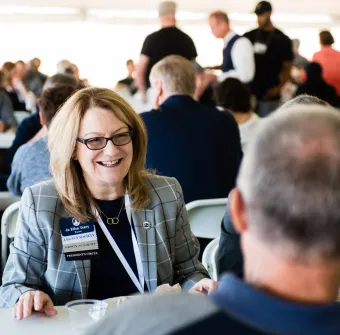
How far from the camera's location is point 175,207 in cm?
222

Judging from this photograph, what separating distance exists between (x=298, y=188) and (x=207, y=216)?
6.97 ft

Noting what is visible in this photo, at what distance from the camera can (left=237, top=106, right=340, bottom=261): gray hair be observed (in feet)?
2.83

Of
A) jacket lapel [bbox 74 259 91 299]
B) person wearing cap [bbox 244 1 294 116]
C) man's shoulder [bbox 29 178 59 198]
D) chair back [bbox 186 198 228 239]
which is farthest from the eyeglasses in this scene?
person wearing cap [bbox 244 1 294 116]

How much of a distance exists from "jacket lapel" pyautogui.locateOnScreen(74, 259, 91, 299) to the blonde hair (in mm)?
132

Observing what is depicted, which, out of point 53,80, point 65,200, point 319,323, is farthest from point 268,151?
point 53,80

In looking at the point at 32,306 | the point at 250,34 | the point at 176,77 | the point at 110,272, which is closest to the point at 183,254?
the point at 110,272

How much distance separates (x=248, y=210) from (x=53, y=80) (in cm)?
359

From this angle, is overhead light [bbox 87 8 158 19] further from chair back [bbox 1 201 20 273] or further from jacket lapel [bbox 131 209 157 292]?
jacket lapel [bbox 131 209 157 292]

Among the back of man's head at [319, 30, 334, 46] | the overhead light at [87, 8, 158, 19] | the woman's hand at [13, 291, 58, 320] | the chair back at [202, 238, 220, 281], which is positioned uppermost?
the overhead light at [87, 8, 158, 19]

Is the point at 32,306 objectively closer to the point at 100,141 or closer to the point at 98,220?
the point at 98,220

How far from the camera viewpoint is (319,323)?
0.82 meters

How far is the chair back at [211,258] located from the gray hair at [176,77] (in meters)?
1.39

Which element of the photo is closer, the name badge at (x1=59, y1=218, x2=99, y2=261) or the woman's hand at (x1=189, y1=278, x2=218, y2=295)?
the woman's hand at (x1=189, y1=278, x2=218, y2=295)

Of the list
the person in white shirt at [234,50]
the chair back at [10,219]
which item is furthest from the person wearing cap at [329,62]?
the chair back at [10,219]
